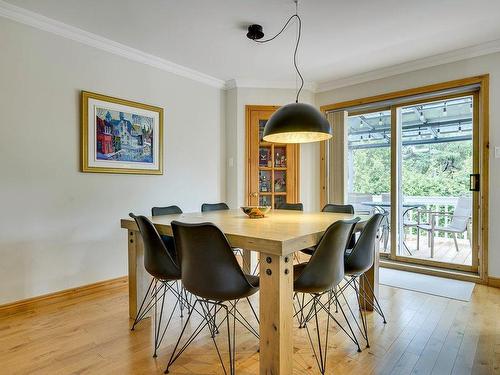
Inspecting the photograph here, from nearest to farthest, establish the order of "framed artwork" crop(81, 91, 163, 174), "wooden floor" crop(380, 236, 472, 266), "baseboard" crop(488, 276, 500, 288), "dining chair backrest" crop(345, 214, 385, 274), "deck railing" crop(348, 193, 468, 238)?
"dining chair backrest" crop(345, 214, 385, 274) < "framed artwork" crop(81, 91, 163, 174) < "baseboard" crop(488, 276, 500, 288) < "wooden floor" crop(380, 236, 472, 266) < "deck railing" crop(348, 193, 468, 238)

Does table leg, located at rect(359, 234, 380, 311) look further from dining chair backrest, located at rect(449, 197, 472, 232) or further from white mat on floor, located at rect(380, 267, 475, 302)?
→ dining chair backrest, located at rect(449, 197, 472, 232)

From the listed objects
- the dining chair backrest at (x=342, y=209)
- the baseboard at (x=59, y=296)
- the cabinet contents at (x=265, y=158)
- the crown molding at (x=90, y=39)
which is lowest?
the baseboard at (x=59, y=296)

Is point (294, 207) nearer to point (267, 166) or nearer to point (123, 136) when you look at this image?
point (267, 166)

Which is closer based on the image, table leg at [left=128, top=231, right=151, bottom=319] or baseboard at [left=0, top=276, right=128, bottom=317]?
table leg at [left=128, top=231, right=151, bottom=319]

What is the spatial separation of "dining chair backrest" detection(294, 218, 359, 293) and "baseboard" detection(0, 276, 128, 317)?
217 cm

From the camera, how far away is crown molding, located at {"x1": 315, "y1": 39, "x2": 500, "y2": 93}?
3.07 m

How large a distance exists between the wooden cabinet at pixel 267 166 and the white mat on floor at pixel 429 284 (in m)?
1.54

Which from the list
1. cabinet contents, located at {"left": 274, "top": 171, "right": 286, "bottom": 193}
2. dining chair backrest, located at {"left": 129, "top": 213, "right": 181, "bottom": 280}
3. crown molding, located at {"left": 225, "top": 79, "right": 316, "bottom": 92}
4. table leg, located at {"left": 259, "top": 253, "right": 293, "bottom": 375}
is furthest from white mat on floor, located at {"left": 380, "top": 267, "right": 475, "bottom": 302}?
crown molding, located at {"left": 225, "top": 79, "right": 316, "bottom": 92}

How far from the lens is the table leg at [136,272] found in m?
Answer: 2.25

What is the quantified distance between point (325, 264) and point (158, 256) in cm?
99

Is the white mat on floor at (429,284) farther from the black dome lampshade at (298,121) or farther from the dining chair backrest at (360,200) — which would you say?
the black dome lampshade at (298,121)

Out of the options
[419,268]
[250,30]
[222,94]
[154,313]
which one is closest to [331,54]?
[250,30]

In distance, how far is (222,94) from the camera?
4254 mm

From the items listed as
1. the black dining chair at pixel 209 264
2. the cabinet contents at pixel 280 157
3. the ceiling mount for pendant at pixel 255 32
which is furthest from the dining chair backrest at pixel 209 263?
the cabinet contents at pixel 280 157
